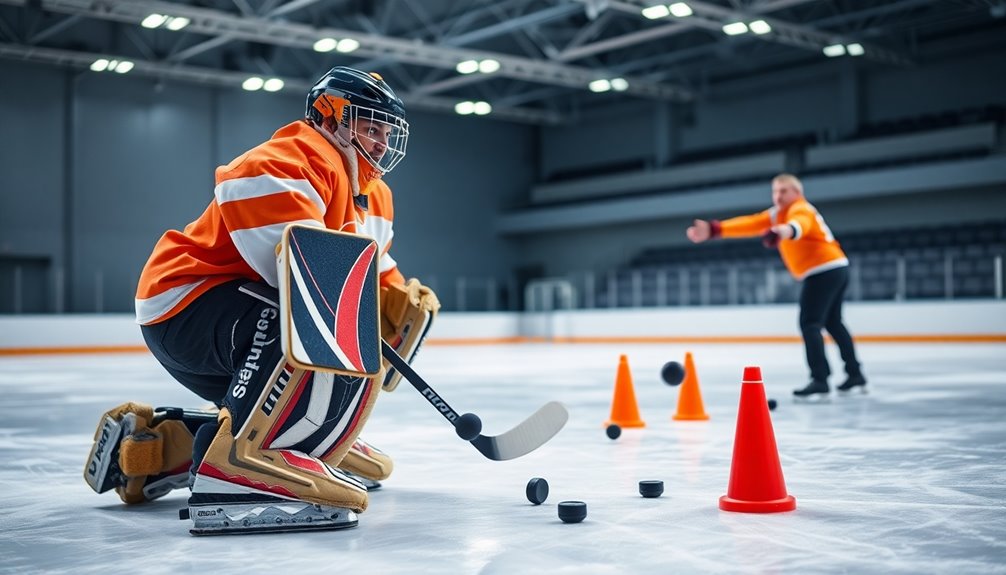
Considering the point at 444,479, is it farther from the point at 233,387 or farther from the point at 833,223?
the point at 833,223

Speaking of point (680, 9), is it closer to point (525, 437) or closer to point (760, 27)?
point (760, 27)

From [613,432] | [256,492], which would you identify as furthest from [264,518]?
[613,432]

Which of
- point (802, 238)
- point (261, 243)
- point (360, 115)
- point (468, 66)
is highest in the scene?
point (468, 66)

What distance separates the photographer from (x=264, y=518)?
274 centimetres

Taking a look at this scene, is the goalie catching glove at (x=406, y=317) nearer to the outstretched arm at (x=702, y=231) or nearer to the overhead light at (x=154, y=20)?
the outstretched arm at (x=702, y=231)

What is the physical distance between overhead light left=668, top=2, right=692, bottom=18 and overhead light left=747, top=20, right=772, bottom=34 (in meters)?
1.59

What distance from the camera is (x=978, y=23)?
2277cm

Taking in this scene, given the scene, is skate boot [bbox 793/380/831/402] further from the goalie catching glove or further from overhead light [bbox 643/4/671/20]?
overhead light [bbox 643/4/671/20]

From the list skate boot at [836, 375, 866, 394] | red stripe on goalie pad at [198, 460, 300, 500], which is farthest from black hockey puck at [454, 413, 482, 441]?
skate boot at [836, 375, 866, 394]

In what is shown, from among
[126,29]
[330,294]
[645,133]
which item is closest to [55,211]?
[126,29]

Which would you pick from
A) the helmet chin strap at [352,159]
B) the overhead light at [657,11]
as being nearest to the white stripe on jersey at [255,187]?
the helmet chin strap at [352,159]

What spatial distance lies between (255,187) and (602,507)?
4.38 ft

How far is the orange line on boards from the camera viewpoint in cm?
1803

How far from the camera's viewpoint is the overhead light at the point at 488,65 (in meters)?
21.7
